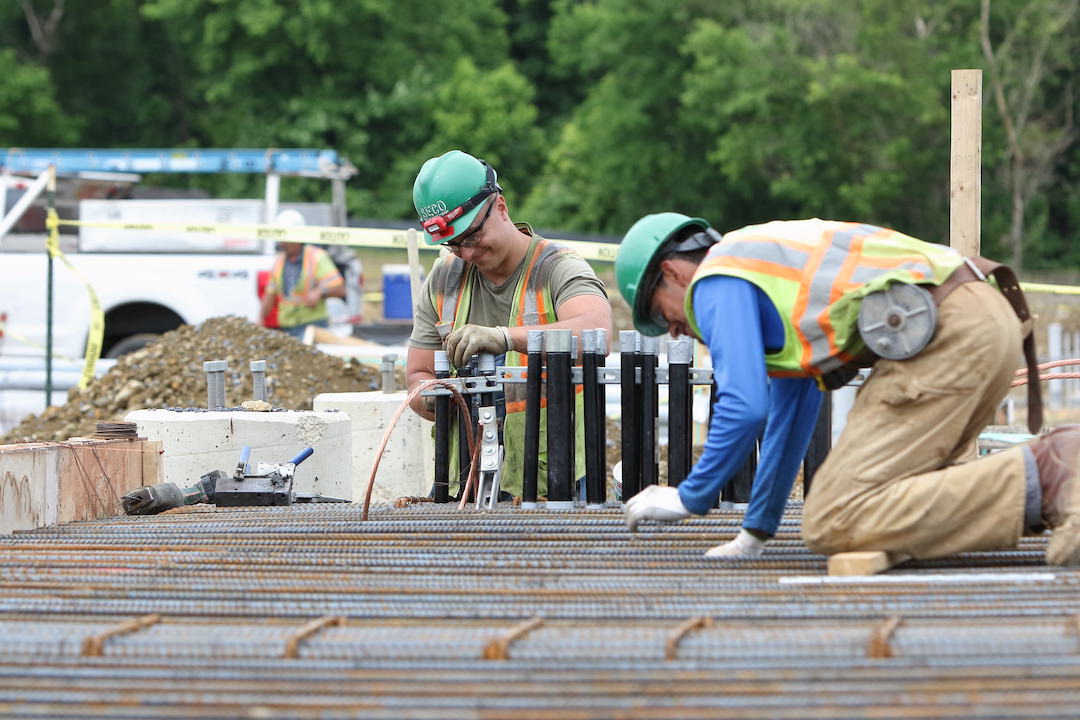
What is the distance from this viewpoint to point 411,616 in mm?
3422

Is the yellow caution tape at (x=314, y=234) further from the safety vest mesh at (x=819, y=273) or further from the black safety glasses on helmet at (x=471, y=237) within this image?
the safety vest mesh at (x=819, y=273)

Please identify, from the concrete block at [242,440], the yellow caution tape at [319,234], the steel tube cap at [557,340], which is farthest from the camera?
the yellow caution tape at [319,234]

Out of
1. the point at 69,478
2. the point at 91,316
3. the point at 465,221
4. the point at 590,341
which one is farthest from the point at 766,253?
the point at 91,316

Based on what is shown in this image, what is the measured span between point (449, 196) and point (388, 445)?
3918 mm

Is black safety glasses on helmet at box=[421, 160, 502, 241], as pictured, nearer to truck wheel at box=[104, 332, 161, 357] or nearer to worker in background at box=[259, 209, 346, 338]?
worker in background at box=[259, 209, 346, 338]

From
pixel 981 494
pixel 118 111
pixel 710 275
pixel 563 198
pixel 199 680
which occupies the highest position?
pixel 118 111

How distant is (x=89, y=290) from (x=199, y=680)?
1069 centimetres

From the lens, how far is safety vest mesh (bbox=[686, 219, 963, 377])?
155 inches

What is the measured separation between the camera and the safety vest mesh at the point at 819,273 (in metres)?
3.93

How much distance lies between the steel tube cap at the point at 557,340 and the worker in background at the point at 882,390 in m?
1.21

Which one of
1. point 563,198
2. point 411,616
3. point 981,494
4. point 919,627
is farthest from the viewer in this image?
point 563,198

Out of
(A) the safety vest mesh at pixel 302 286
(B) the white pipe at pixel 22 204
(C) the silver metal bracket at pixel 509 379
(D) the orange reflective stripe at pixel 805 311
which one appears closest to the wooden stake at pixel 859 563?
(D) the orange reflective stripe at pixel 805 311

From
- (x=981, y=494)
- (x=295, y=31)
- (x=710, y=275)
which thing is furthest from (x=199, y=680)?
(x=295, y=31)

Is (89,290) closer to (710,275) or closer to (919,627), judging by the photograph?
(710,275)
